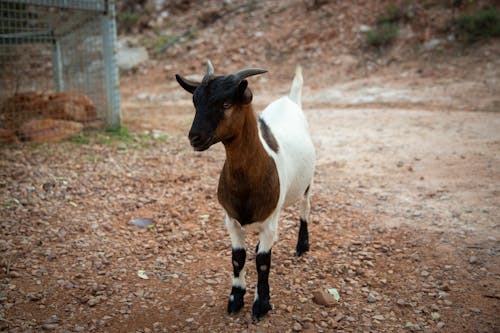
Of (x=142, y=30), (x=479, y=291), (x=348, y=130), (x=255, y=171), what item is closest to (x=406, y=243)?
(x=479, y=291)

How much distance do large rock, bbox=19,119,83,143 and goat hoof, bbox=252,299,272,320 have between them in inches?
205

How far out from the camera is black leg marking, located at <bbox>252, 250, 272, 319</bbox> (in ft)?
10.4

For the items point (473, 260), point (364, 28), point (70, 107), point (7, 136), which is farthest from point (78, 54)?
point (364, 28)

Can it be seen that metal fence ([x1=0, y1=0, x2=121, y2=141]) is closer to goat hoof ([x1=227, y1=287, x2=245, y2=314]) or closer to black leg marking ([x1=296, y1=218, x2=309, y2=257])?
black leg marking ([x1=296, y1=218, x2=309, y2=257])

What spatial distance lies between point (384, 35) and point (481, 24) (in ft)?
7.78

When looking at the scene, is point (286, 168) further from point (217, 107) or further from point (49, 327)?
point (49, 327)

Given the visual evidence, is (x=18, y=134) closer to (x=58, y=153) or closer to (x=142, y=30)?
(x=58, y=153)

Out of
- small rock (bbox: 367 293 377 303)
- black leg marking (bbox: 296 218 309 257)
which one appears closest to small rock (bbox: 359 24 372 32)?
black leg marking (bbox: 296 218 309 257)

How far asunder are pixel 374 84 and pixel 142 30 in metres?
9.65

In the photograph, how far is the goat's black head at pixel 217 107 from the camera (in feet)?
8.52

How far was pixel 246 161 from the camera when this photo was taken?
114 inches

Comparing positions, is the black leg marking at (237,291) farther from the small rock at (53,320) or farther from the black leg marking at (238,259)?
the small rock at (53,320)

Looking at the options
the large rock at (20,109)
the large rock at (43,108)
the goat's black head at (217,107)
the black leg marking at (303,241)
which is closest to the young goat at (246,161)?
the goat's black head at (217,107)

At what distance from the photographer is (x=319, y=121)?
27.6ft
